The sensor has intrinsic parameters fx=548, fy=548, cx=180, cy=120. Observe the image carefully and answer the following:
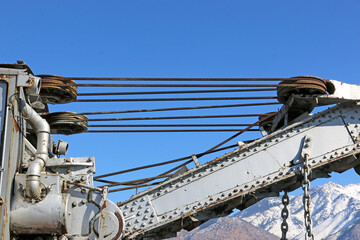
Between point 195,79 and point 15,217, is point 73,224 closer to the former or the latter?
point 15,217

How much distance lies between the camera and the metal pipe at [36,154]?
9.01m

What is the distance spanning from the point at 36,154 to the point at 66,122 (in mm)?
2052

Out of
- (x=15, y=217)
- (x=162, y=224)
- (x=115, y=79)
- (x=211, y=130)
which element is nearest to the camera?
(x=15, y=217)

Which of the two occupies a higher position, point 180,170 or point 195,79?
point 195,79

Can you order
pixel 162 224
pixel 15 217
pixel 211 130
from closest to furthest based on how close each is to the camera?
pixel 15 217, pixel 162 224, pixel 211 130

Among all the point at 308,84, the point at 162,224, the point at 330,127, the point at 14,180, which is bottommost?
Result: the point at 162,224

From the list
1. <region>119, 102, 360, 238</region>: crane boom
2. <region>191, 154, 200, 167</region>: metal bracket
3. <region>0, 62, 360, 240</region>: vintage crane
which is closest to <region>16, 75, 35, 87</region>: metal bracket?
<region>0, 62, 360, 240</region>: vintage crane

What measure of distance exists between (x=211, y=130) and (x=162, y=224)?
328 cm

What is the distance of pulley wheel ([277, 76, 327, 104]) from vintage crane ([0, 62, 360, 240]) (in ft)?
0.06

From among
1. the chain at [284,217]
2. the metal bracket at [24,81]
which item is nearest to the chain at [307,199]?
the chain at [284,217]

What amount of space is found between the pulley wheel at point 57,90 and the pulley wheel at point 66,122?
409 mm

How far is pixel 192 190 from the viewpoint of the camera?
1025cm

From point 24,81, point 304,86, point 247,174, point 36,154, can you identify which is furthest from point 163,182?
point 304,86

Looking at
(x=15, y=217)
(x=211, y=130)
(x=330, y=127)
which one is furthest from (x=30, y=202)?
(x=330, y=127)
